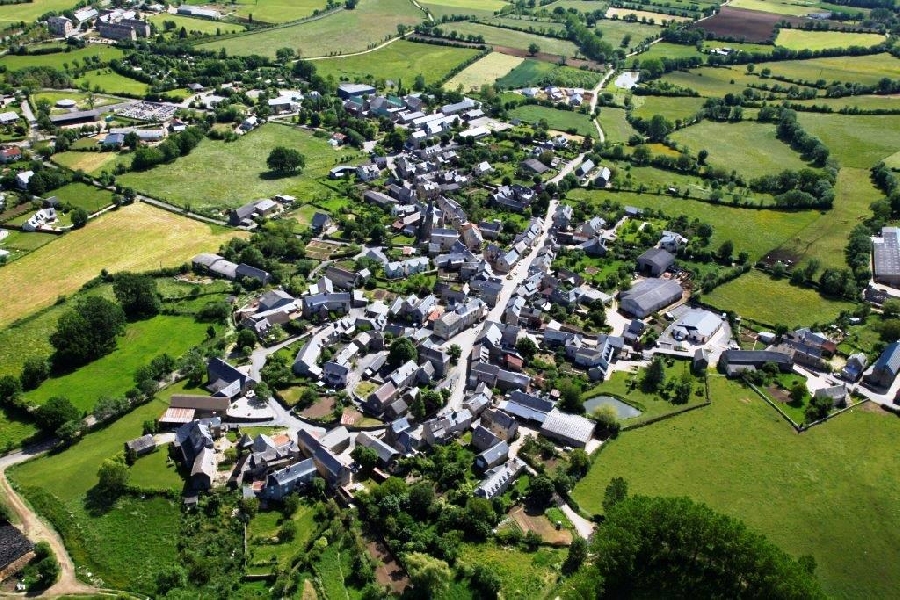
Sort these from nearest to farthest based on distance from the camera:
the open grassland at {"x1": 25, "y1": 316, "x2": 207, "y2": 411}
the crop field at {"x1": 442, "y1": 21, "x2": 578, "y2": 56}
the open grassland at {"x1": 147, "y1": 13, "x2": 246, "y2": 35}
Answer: the open grassland at {"x1": 25, "y1": 316, "x2": 207, "y2": 411}, the open grassland at {"x1": 147, "y1": 13, "x2": 246, "y2": 35}, the crop field at {"x1": 442, "y1": 21, "x2": 578, "y2": 56}

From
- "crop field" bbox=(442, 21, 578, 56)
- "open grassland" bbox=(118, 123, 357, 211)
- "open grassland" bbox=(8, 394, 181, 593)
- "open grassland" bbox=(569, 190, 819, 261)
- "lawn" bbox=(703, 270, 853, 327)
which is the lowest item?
"open grassland" bbox=(8, 394, 181, 593)

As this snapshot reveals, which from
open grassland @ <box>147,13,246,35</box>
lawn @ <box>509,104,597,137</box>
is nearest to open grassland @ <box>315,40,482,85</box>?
lawn @ <box>509,104,597,137</box>

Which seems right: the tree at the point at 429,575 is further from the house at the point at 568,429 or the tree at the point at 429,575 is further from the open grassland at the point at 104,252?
the open grassland at the point at 104,252

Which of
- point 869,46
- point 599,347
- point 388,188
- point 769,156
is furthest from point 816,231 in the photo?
point 869,46

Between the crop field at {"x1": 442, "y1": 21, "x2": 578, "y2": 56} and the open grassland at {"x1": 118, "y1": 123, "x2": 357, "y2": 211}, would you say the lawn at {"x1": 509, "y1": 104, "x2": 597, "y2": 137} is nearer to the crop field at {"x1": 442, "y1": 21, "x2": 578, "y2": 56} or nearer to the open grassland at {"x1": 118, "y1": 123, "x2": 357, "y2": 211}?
the open grassland at {"x1": 118, "y1": 123, "x2": 357, "y2": 211}

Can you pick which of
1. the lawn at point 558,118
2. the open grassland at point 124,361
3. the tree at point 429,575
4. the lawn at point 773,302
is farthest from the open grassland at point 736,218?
the tree at point 429,575

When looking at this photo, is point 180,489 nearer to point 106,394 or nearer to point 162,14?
point 106,394
